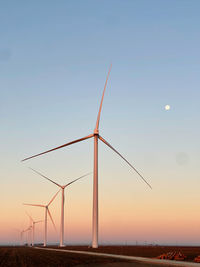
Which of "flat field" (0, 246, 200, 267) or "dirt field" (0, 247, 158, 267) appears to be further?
"flat field" (0, 246, 200, 267)

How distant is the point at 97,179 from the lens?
6556 centimetres

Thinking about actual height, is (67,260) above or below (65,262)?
below

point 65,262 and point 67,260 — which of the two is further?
point 67,260

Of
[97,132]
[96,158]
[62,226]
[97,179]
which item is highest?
[97,132]

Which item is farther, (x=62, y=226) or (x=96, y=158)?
(x=62, y=226)

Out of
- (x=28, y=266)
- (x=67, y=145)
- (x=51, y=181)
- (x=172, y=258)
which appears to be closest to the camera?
(x=28, y=266)

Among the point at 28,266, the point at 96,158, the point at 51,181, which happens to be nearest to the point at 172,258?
the point at 28,266

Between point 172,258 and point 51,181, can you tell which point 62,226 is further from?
point 172,258

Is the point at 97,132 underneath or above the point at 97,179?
above

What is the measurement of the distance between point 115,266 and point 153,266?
11.1 ft

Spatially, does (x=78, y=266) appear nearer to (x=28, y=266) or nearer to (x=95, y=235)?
(x=28, y=266)

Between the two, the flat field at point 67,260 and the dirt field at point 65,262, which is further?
the flat field at point 67,260

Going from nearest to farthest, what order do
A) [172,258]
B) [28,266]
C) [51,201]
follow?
[28,266] < [172,258] < [51,201]

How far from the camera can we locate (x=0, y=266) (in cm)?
3328
